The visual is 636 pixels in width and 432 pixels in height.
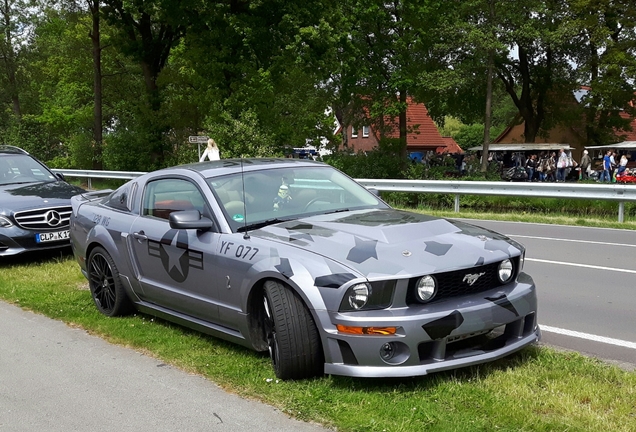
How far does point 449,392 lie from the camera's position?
426 cm

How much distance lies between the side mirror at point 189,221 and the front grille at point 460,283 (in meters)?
1.78

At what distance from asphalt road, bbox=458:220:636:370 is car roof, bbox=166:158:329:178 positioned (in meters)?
2.58

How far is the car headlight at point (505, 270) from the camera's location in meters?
4.66

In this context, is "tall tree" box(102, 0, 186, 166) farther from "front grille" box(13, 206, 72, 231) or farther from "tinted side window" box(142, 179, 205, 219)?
"tinted side window" box(142, 179, 205, 219)

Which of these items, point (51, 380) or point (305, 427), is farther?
point (51, 380)

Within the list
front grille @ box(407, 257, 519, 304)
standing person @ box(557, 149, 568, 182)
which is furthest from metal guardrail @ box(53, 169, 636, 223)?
standing person @ box(557, 149, 568, 182)

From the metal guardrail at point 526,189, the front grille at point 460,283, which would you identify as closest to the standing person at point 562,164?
the metal guardrail at point 526,189

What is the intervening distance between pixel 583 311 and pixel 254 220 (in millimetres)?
3532

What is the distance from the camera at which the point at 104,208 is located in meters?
6.95

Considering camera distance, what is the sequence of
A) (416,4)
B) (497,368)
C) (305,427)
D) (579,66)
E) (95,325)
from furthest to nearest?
(579,66) → (416,4) → (95,325) → (497,368) → (305,427)

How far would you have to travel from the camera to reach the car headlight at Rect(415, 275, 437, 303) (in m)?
4.25

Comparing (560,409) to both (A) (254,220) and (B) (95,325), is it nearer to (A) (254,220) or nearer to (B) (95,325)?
(A) (254,220)

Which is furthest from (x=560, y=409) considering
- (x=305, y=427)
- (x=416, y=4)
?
(x=416, y=4)

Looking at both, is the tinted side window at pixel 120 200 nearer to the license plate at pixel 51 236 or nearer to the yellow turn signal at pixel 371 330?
the license plate at pixel 51 236
